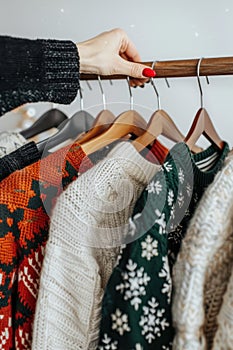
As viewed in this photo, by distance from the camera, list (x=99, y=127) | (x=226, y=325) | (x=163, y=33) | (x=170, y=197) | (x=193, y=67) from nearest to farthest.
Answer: (x=226, y=325)
(x=170, y=197)
(x=193, y=67)
(x=99, y=127)
(x=163, y=33)

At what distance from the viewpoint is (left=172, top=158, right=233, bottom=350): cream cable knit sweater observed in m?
0.52

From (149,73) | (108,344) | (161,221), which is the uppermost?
(149,73)

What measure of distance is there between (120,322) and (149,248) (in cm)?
7

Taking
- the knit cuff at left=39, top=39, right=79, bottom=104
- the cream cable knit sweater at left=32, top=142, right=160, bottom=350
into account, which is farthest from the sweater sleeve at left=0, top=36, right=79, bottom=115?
the cream cable knit sweater at left=32, top=142, right=160, bottom=350

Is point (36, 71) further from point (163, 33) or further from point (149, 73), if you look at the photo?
point (163, 33)

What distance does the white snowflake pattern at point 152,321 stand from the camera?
0.55m

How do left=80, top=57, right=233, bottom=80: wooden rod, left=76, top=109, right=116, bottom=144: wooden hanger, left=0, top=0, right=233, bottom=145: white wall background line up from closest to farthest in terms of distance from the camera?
1. left=80, top=57, right=233, bottom=80: wooden rod
2. left=76, top=109, right=116, bottom=144: wooden hanger
3. left=0, top=0, right=233, bottom=145: white wall background

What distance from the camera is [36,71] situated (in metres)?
0.64

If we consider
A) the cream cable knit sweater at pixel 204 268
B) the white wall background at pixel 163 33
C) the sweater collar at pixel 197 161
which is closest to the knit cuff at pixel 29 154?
the sweater collar at pixel 197 161

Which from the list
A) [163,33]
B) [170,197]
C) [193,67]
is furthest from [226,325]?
[163,33]

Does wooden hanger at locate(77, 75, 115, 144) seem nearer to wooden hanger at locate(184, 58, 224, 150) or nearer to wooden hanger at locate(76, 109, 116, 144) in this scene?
wooden hanger at locate(76, 109, 116, 144)

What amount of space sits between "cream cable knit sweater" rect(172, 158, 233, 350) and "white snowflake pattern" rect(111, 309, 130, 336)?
5 centimetres

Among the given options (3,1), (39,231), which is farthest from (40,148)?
(3,1)

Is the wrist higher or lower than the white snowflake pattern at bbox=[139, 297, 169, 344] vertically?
higher
